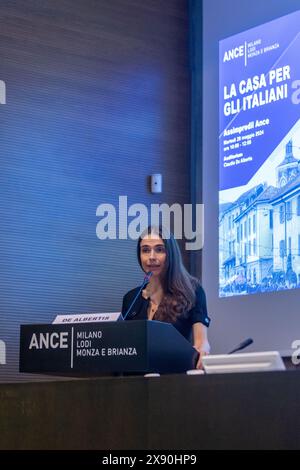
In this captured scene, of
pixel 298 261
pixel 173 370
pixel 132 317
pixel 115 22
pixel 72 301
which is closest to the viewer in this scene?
pixel 173 370

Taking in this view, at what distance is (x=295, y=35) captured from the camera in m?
4.77

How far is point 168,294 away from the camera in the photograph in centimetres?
367

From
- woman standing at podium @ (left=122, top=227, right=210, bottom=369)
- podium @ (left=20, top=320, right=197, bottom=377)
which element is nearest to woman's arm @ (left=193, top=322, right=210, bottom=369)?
woman standing at podium @ (left=122, top=227, right=210, bottom=369)

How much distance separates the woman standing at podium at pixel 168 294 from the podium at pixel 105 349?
876mm

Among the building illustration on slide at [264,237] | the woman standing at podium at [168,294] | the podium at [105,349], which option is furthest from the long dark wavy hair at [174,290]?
the building illustration on slide at [264,237]

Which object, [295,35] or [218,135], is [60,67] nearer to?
[218,135]

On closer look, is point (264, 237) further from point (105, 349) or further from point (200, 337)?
point (105, 349)

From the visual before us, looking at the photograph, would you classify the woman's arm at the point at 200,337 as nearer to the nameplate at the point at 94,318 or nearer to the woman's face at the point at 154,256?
the woman's face at the point at 154,256

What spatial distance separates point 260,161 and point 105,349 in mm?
2464

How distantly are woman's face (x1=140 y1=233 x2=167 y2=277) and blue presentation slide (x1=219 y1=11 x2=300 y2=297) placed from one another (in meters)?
1.09

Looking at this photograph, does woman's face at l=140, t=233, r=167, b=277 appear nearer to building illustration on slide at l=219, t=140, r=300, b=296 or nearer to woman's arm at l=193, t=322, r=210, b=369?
woman's arm at l=193, t=322, r=210, b=369

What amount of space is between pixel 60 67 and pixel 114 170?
2.01 feet

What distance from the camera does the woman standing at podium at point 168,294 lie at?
3.65 meters

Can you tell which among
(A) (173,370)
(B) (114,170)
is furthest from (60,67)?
(A) (173,370)
